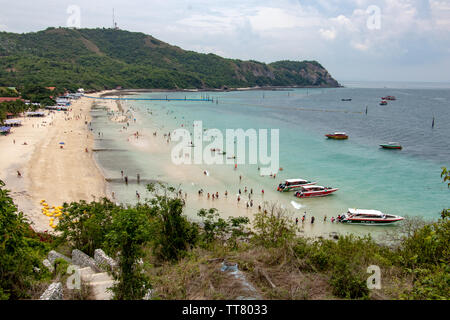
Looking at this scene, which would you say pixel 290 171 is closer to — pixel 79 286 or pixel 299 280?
pixel 299 280

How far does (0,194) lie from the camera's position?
12273 millimetres

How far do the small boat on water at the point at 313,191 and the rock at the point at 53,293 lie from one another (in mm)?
27431

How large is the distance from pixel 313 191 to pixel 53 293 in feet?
94.8

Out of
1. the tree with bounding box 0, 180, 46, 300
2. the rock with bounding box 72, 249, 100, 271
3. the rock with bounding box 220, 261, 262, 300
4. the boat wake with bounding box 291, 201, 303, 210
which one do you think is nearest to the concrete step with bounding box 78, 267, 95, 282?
the rock with bounding box 72, 249, 100, 271

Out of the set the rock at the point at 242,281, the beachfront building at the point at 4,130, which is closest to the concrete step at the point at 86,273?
the rock at the point at 242,281

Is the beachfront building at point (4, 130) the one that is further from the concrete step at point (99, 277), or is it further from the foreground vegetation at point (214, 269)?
the concrete step at point (99, 277)

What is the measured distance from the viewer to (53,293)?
375 inches

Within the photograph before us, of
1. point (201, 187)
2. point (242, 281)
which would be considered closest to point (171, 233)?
point (242, 281)

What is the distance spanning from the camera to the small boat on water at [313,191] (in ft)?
111

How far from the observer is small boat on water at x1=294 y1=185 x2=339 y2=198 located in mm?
33875

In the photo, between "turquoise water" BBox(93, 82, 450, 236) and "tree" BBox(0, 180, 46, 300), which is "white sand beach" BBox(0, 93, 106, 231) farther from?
"tree" BBox(0, 180, 46, 300)

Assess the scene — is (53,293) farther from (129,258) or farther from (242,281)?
(242,281)
